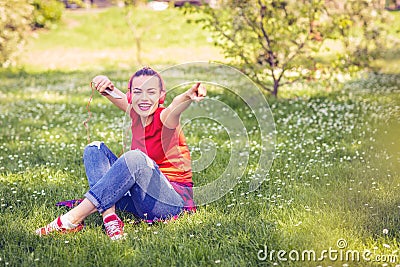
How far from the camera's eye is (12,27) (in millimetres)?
11906

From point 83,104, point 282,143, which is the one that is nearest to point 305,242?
point 282,143

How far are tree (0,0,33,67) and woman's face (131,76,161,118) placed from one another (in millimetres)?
8472

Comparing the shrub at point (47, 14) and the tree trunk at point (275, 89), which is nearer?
the tree trunk at point (275, 89)

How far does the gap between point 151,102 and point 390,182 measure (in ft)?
6.68

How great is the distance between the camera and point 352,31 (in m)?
9.77

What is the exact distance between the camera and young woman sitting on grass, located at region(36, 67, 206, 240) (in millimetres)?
3383

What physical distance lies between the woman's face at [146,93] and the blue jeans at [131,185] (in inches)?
14.8

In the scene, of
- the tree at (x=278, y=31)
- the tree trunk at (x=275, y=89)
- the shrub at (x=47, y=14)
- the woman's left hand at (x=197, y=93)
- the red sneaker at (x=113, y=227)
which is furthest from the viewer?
the shrub at (x=47, y=14)

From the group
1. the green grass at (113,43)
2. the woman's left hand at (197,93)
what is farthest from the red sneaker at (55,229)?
the green grass at (113,43)

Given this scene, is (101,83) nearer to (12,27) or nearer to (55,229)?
(55,229)

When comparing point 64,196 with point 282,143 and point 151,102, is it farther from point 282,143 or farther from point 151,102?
point 282,143

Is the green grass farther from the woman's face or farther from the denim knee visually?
the denim knee

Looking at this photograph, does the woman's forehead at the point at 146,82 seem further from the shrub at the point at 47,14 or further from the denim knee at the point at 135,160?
the shrub at the point at 47,14

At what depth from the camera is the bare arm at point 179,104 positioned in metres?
3.15
